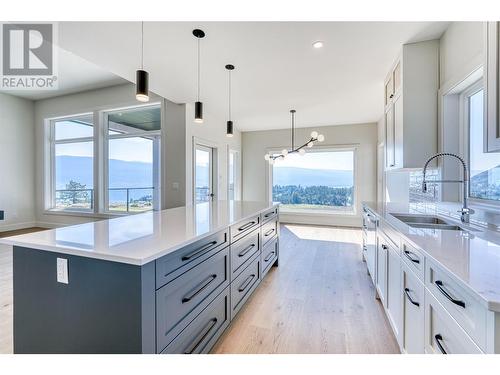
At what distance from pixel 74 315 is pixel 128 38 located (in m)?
2.59

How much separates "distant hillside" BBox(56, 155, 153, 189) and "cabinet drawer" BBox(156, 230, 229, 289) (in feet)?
12.8

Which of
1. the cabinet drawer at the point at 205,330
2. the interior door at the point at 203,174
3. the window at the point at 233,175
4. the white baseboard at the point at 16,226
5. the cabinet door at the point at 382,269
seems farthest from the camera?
the window at the point at 233,175

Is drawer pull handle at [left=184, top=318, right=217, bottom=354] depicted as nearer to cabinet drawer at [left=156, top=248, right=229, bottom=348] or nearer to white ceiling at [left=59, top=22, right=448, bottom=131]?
cabinet drawer at [left=156, top=248, right=229, bottom=348]

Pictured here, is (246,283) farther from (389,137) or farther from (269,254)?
(389,137)

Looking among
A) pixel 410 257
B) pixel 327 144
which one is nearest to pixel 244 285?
pixel 410 257

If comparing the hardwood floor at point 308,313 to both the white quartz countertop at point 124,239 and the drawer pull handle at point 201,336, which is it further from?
the white quartz countertop at point 124,239

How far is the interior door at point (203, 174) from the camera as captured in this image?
4913 mm

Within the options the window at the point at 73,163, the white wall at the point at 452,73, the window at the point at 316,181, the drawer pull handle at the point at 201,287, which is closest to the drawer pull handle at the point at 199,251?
the drawer pull handle at the point at 201,287

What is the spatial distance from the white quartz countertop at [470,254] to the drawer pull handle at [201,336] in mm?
1309

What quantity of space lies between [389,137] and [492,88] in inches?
81.9

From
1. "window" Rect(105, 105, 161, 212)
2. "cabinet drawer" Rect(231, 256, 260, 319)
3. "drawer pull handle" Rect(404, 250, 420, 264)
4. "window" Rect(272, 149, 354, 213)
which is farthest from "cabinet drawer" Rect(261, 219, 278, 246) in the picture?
"window" Rect(272, 149, 354, 213)

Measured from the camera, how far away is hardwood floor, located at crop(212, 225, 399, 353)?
1.66m

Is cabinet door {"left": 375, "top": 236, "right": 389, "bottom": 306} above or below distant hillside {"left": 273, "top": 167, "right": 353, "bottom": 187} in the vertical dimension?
below
